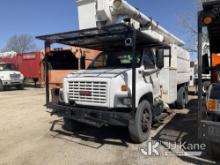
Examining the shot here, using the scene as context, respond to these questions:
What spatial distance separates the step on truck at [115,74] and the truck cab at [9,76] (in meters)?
14.0

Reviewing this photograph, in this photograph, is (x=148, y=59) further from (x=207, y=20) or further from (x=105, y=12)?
(x=207, y=20)

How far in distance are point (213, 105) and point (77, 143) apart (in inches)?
120

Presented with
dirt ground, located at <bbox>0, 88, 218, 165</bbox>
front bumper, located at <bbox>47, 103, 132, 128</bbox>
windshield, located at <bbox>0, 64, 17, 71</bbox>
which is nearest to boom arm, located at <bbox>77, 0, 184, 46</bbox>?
front bumper, located at <bbox>47, 103, 132, 128</bbox>

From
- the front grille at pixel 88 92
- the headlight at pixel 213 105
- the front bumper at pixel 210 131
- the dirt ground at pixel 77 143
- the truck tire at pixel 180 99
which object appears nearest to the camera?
the front bumper at pixel 210 131

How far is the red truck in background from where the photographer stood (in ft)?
68.4

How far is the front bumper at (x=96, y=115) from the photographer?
17.7 feet

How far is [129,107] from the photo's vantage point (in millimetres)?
5551

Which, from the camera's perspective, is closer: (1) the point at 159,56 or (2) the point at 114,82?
(2) the point at 114,82

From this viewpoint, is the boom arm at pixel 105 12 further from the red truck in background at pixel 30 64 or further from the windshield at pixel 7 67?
the windshield at pixel 7 67

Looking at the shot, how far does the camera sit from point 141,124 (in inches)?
227

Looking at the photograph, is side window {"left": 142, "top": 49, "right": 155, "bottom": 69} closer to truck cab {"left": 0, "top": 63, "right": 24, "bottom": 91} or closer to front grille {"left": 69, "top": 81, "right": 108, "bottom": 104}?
front grille {"left": 69, "top": 81, "right": 108, "bottom": 104}

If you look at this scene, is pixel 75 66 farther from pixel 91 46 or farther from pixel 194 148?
pixel 194 148

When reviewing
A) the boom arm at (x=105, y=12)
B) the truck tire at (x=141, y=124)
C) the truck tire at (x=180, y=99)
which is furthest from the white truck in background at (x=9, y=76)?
the truck tire at (x=141, y=124)

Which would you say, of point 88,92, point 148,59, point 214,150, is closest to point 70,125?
point 88,92
